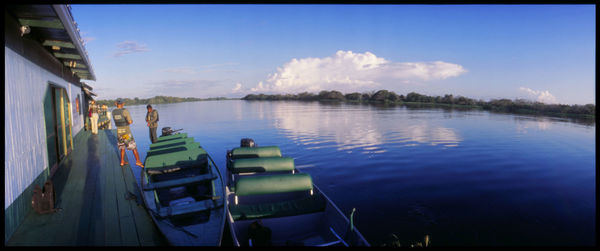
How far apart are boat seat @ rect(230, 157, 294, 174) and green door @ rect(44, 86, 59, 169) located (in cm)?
651

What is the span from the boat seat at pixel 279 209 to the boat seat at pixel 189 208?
493 mm

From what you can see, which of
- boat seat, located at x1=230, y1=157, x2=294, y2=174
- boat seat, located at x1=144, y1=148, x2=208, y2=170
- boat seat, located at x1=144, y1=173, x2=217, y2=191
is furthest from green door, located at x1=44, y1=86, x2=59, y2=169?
boat seat, located at x1=230, y1=157, x2=294, y2=174

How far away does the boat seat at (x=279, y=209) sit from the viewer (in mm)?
8359

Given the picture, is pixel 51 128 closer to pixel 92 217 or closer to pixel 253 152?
pixel 92 217

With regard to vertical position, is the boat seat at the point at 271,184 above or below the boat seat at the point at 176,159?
below

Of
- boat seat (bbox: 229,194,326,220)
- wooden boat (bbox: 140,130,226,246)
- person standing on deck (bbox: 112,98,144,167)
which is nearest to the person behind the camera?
wooden boat (bbox: 140,130,226,246)

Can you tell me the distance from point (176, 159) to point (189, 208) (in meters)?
3.96

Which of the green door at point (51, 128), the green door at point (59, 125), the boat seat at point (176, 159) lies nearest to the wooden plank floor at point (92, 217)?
the green door at point (51, 128)

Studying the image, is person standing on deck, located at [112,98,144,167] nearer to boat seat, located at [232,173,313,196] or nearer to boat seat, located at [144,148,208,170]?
boat seat, located at [144,148,208,170]

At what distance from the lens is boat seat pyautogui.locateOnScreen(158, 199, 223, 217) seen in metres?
7.60

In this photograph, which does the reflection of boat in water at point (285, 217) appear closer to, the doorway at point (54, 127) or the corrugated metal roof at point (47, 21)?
the corrugated metal roof at point (47, 21)

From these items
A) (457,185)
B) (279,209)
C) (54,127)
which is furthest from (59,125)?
(457,185)

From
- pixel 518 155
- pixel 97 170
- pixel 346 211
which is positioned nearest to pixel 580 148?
pixel 518 155

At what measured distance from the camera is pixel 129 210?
813cm
